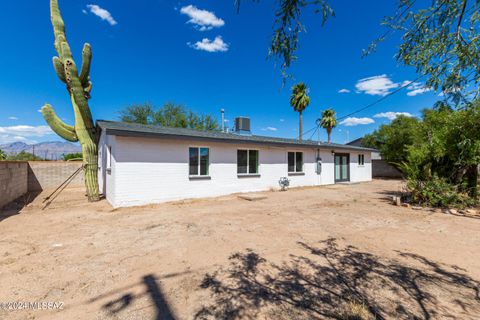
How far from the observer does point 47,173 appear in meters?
11.9

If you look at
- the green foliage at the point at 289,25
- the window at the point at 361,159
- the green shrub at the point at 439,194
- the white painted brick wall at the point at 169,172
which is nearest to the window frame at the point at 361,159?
the window at the point at 361,159

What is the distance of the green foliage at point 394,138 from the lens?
57.9 ft

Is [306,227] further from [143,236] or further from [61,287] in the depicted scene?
[61,287]

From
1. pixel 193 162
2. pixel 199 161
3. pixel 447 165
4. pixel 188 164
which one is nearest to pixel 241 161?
pixel 199 161

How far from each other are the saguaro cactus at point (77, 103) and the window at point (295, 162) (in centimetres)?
977

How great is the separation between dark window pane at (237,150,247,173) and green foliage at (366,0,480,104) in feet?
24.4

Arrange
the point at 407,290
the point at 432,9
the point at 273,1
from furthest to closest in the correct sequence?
the point at 432,9 < the point at 407,290 < the point at 273,1

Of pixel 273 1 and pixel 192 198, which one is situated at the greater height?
pixel 273 1

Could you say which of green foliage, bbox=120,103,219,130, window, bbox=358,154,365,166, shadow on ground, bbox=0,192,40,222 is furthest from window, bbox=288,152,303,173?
green foliage, bbox=120,103,219,130

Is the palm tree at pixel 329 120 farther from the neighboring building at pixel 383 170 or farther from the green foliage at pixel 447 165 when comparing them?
the green foliage at pixel 447 165

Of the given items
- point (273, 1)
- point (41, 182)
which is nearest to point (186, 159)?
point (273, 1)

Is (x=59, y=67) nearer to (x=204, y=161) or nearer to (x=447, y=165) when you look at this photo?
(x=204, y=161)

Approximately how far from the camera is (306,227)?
5012 millimetres

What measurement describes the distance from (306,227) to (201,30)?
42.8 ft
